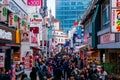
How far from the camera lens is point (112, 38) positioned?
24.6m

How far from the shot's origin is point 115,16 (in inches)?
557

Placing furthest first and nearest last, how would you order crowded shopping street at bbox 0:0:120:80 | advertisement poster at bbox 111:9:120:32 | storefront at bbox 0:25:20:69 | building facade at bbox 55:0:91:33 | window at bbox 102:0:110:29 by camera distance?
building facade at bbox 55:0:91:33 → window at bbox 102:0:110:29 → storefront at bbox 0:25:20:69 → crowded shopping street at bbox 0:0:120:80 → advertisement poster at bbox 111:9:120:32

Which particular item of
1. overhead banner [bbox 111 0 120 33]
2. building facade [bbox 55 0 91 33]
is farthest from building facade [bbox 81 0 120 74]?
building facade [bbox 55 0 91 33]

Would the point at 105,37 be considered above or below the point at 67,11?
below

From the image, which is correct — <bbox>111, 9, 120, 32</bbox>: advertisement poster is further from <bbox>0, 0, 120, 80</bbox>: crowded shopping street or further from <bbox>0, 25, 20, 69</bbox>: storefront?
<bbox>0, 25, 20, 69</bbox>: storefront

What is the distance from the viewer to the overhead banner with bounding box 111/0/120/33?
14023 millimetres

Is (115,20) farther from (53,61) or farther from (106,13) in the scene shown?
(53,61)

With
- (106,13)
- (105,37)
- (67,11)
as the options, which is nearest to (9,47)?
(106,13)

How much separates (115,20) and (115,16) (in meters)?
0.14

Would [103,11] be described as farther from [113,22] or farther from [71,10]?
[71,10]

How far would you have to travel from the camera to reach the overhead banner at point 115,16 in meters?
14.0

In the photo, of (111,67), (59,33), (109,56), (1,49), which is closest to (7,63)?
(1,49)

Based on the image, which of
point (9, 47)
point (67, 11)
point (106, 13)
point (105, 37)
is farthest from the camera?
point (67, 11)

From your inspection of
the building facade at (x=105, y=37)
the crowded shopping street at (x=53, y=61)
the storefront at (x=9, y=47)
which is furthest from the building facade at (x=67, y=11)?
the building facade at (x=105, y=37)
